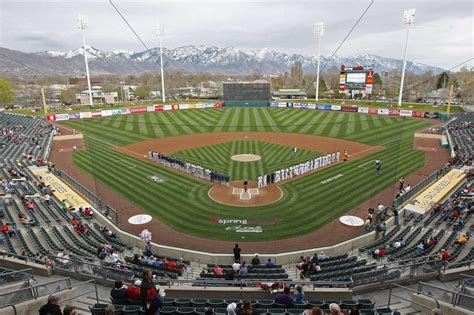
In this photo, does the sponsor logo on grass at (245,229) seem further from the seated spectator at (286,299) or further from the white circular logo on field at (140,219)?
the seated spectator at (286,299)

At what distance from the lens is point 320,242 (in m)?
17.2

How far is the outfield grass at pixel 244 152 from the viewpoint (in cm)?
2927

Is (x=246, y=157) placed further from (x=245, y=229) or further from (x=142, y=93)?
(x=142, y=93)

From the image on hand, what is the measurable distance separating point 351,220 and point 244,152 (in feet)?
61.3

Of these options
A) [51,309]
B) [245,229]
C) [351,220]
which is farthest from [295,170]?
[51,309]

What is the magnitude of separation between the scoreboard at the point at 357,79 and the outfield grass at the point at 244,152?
148ft

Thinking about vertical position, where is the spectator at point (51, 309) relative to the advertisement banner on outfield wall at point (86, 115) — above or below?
above

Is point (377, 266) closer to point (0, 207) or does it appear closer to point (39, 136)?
point (0, 207)

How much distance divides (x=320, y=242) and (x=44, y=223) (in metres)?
15.5

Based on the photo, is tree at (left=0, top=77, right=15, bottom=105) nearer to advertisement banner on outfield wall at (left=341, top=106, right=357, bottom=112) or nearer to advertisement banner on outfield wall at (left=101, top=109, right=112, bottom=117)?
advertisement banner on outfield wall at (left=101, top=109, right=112, bottom=117)

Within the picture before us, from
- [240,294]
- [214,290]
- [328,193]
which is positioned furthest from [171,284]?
[328,193]

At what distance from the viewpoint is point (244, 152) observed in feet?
120

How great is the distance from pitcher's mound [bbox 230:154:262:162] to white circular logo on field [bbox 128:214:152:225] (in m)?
14.5

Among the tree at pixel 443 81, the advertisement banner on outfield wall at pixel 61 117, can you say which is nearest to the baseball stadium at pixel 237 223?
the advertisement banner on outfield wall at pixel 61 117
